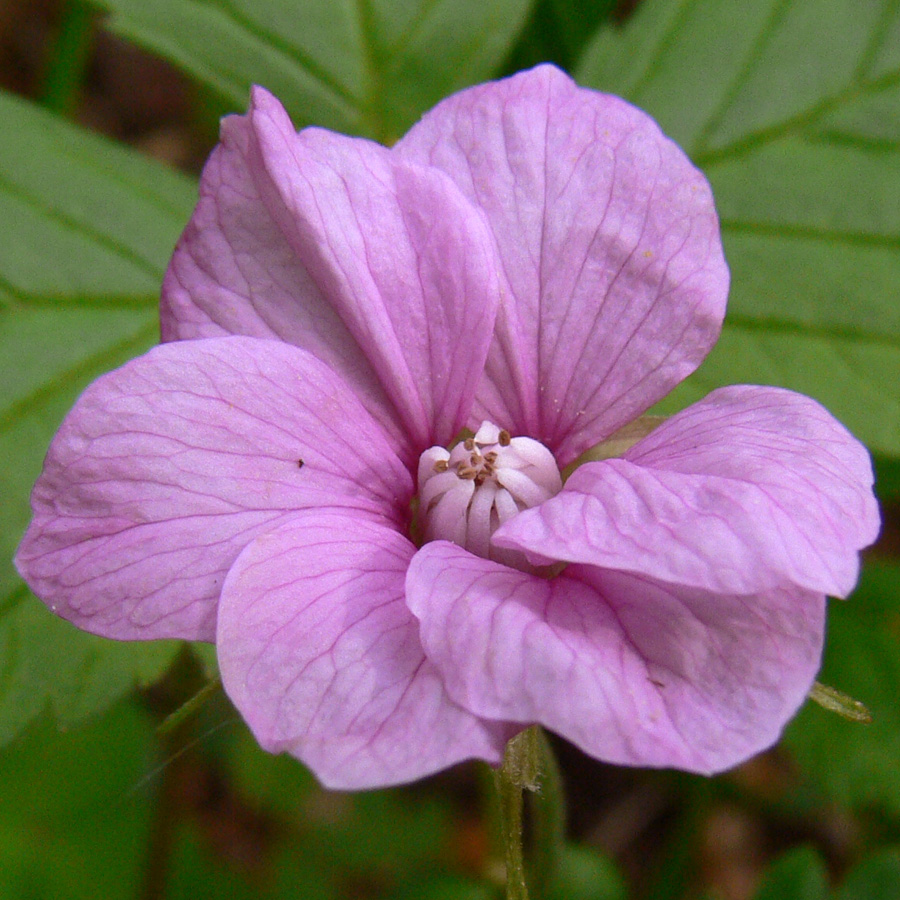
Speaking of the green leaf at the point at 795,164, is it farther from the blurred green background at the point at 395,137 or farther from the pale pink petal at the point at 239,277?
the pale pink petal at the point at 239,277

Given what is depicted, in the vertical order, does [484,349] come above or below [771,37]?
below

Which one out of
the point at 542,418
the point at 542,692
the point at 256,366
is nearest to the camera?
the point at 542,692

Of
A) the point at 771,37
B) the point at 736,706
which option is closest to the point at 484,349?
the point at 736,706

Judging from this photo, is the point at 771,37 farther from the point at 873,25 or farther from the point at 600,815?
the point at 600,815

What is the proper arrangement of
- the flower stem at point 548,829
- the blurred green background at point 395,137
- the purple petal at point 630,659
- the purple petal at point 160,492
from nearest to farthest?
the purple petal at point 630,659
the purple petal at point 160,492
the flower stem at point 548,829
the blurred green background at point 395,137

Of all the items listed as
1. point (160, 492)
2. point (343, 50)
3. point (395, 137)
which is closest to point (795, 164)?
point (395, 137)

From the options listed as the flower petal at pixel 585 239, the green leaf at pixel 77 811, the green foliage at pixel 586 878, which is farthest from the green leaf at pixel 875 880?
the green leaf at pixel 77 811
